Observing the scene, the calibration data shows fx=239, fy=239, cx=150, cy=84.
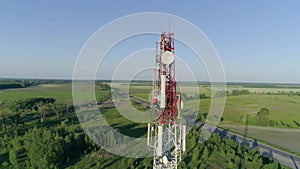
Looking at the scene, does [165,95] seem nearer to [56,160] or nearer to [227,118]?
[56,160]

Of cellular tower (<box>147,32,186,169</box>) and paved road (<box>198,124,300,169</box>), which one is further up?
cellular tower (<box>147,32,186,169</box>)

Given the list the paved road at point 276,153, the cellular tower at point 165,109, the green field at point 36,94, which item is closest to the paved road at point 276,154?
the paved road at point 276,153

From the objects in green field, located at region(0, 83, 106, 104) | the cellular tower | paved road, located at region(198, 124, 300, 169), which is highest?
the cellular tower

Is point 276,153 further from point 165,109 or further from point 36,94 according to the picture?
point 36,94

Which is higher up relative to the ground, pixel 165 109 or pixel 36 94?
pixel 165 109

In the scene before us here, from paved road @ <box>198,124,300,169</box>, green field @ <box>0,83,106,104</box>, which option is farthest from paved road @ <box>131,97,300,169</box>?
green field @ <box>0,83,106,104</box>

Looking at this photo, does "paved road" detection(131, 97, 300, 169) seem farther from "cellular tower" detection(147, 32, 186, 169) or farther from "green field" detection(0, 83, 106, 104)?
"green field" detection(0, 83, 106, 104)

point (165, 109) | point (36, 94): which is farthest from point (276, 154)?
point (36, 94)

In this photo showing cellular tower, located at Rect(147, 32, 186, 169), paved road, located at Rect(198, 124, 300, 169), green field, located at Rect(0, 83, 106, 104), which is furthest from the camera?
green field, located at Rect(0, 83, 106, 104)

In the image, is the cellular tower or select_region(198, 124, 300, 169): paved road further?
select_region(198, 124, 300, 169): paved road
